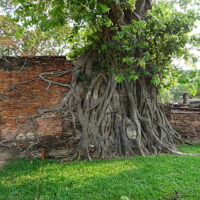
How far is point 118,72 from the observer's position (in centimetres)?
507

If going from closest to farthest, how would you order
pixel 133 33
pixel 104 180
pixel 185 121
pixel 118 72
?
pixel 104 180 < pixel 133 33 < pixel 118 72 < pixel 185 121

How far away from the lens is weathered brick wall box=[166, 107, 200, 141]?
718cm

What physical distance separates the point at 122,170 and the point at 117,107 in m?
2.04

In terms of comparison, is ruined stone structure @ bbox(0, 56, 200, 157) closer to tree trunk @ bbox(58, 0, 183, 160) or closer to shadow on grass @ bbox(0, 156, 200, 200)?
tree trunk @ bbox(58, 0, 183, 160)

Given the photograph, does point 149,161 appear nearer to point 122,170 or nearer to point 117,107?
point 122,170

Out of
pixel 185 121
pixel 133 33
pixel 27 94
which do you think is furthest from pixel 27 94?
pixel 185 121

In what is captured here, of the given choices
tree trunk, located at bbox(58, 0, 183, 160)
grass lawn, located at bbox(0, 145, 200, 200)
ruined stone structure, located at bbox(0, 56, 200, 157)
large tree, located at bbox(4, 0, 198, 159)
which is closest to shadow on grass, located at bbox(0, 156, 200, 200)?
grass lawn, located at bbox(0, 145, 200, 200)

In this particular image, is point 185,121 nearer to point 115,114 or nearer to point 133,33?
point 115,114

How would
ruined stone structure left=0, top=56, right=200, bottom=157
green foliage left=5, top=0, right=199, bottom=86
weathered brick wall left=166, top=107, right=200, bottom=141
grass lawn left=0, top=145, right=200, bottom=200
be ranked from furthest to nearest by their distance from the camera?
weathered brick wall left=166, top=107, right=200, bottom=141 < ruined stone structure left=0, top=56, right=200, bottom=157 < green foliage left=5, top=0, right=199, bottom=86 < grass lawn left=0, top=145, right=200, bottom=200

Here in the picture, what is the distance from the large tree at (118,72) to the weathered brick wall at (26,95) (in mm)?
219

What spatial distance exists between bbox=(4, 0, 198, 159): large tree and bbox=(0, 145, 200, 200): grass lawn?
2.73 ft

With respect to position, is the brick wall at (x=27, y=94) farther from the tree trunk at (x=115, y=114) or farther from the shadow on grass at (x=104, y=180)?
the shadow on grass at (x=104, y=180)

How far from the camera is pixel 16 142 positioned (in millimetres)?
4730

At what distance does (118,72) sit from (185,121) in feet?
13.0
